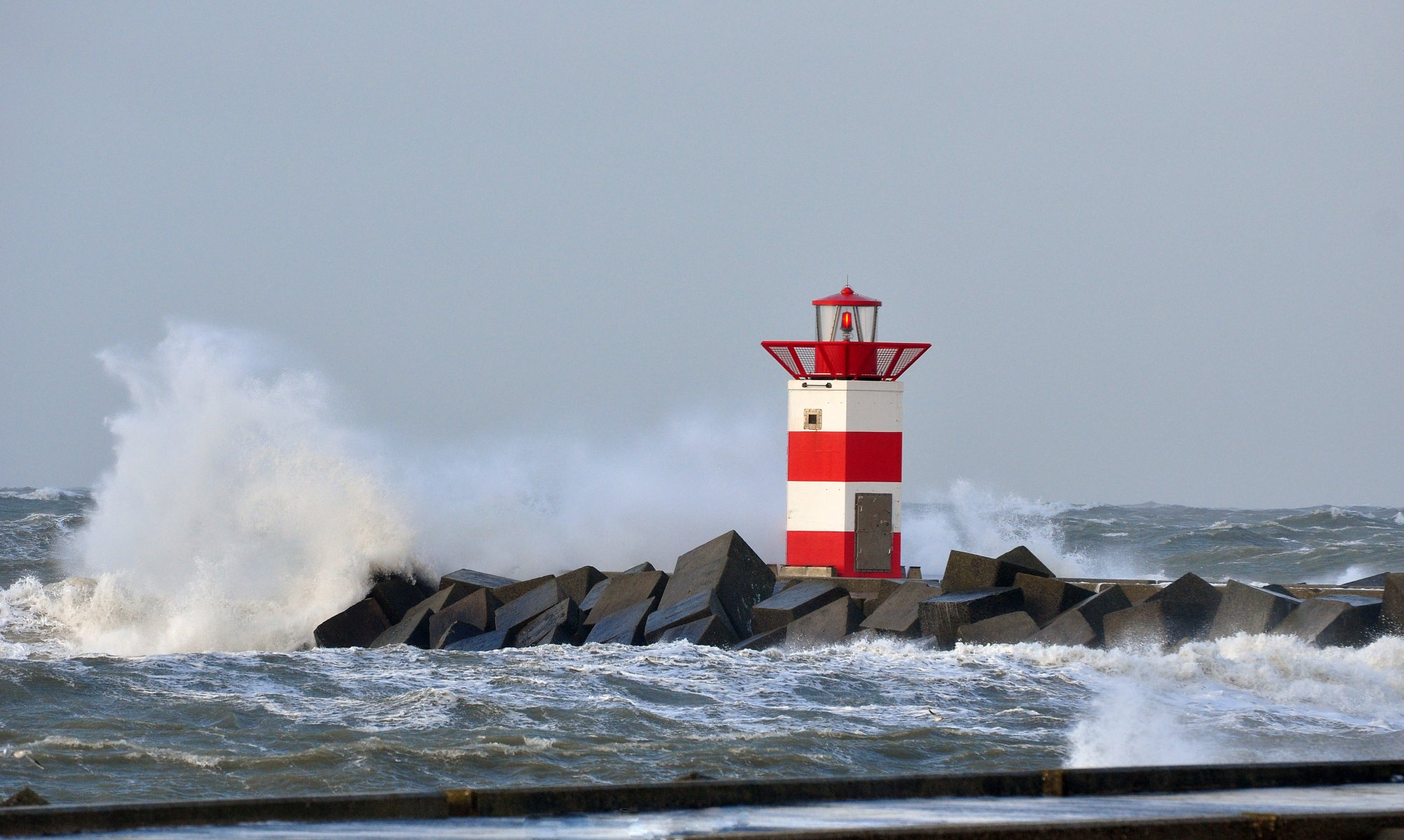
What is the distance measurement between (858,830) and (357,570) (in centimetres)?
919

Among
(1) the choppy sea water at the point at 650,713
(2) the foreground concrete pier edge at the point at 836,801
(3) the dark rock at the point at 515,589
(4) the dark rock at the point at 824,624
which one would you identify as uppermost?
(2) the foreground concrete pier edge at the point at 836,801

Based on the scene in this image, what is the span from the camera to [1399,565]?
53.0ft

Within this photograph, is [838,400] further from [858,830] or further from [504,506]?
[858,830]

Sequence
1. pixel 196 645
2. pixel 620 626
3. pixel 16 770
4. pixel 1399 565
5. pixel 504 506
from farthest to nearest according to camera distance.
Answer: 1. pixel 1399 565
2. pixel 504 506
3. pixel 196 645
4. pixel 620 626
5. pixel 16 770

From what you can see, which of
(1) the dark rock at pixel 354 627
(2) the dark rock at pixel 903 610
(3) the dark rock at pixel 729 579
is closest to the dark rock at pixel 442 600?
(1) the dark rock at pixel 354 627

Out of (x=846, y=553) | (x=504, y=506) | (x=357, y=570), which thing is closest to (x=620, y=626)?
(x=846, y=553)

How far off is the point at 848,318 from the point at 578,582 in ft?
9.58

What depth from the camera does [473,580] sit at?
10609 mm

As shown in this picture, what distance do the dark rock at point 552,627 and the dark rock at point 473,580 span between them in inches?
30.6

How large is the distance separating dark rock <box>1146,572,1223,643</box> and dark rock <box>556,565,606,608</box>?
4.22 meters

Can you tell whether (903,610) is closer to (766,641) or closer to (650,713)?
(766,641)

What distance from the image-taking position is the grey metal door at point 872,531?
10.2 m

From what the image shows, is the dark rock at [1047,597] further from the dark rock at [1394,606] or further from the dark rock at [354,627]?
the dark rock at [354,627]

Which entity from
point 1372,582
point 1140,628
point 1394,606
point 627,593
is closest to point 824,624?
point 627,593
